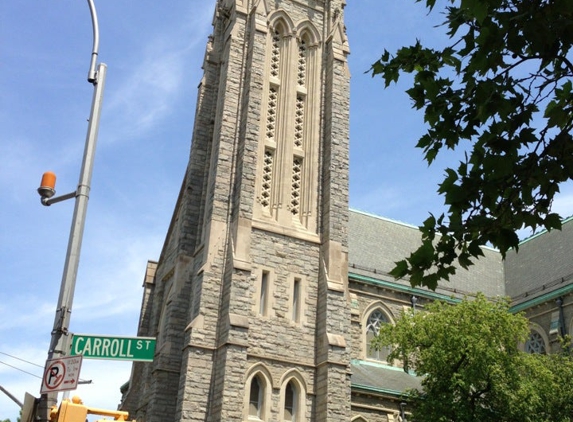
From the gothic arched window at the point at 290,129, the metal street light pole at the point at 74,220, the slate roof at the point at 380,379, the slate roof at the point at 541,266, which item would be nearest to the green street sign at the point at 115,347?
the metal street light pole at the point at 74,220

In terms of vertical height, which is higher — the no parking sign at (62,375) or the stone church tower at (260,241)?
the stone church tower at (260,241)

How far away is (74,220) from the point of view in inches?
378

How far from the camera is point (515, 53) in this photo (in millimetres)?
7602

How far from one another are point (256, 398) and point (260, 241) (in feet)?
17.6

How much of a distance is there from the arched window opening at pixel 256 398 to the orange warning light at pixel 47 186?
14805 mm

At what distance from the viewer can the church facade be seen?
2356cm

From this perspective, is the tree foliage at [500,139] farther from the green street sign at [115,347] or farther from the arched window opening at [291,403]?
the arched window opening at [291,403]

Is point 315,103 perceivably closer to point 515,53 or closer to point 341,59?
point 341,59

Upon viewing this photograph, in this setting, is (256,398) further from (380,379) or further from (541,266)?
(541,266)

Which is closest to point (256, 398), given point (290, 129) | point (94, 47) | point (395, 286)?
point (290, 129)

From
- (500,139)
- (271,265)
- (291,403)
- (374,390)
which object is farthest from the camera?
(374,390)

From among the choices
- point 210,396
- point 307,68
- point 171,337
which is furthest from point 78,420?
point 307,68

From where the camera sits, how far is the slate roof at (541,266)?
34.4 metres

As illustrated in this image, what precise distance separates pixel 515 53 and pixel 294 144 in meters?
20.6
